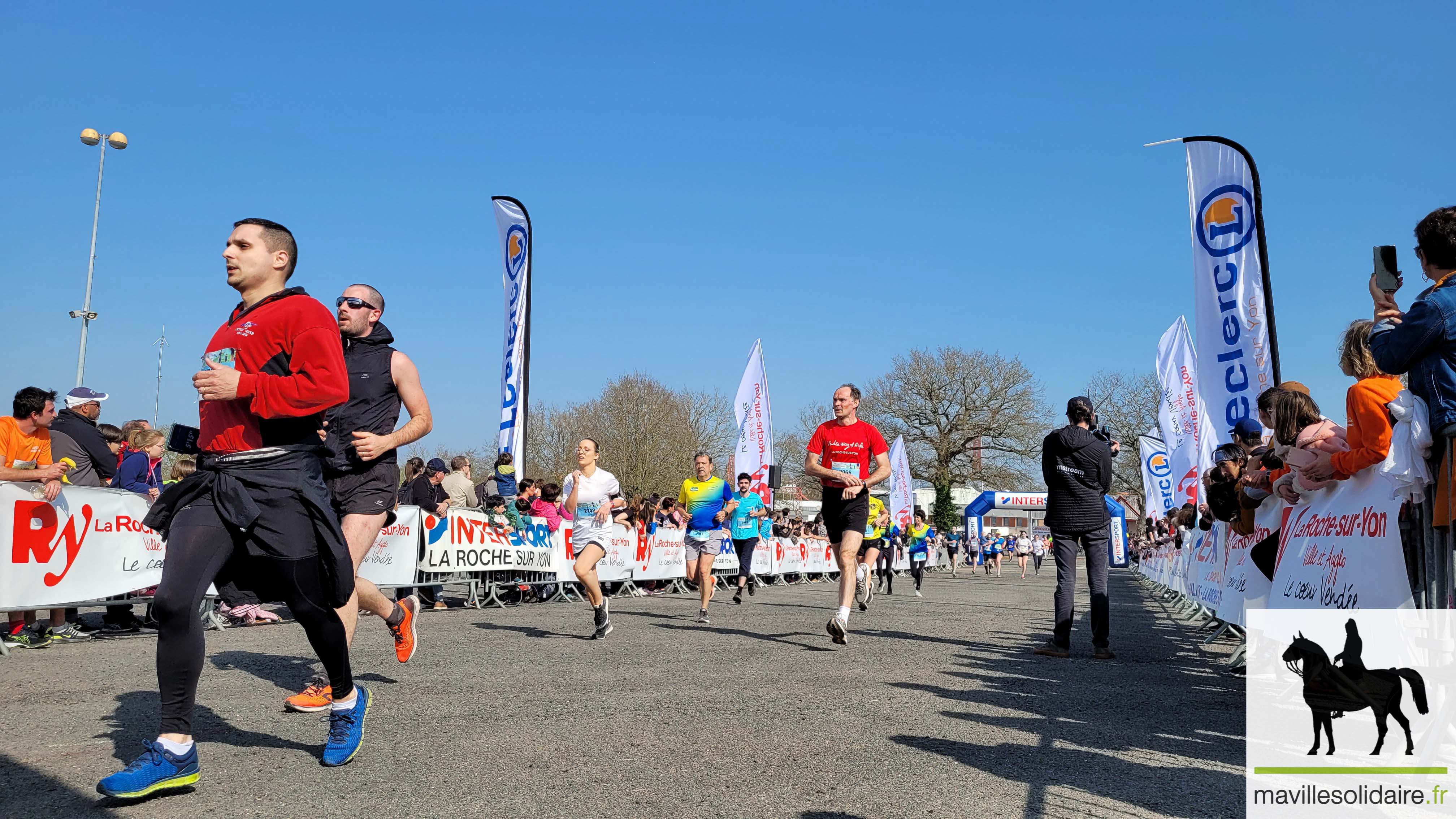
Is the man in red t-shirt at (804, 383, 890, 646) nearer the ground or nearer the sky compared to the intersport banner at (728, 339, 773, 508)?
nearer the ground

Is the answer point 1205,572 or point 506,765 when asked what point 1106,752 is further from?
point 1205,572

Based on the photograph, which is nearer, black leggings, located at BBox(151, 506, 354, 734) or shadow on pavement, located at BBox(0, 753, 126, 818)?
shadow on pavement, located at BBox(0, 753, 126, 818)

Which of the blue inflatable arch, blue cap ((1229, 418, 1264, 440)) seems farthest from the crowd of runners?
the blue inflatable arch

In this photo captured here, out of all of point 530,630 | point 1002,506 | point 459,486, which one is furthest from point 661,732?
point 1002,506

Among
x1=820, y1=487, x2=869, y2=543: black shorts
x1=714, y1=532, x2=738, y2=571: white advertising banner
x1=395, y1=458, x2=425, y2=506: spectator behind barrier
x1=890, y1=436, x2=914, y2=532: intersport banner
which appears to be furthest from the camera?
x1=890, y1=436, x2=914, y2=532: intersport banner

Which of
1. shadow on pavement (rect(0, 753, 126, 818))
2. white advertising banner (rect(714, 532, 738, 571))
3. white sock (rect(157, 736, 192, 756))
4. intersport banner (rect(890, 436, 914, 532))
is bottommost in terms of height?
shadow on pavement (rect(0, 753, 126, 818))

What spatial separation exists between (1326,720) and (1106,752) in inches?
36.4

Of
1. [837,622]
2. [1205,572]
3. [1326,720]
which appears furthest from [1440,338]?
[1205,572]

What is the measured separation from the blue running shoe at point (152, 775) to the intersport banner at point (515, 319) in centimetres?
1329

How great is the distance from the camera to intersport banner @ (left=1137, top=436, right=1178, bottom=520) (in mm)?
27884

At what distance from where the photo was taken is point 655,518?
21375 mm

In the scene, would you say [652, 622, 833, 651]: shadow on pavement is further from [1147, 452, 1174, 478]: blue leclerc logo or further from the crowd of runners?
[1147, 452, 1174, 478]: blue leclerc logo

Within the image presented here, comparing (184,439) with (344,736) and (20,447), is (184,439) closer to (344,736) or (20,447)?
(344,736)

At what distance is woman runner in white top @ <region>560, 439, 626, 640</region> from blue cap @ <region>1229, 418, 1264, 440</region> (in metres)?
5.26
